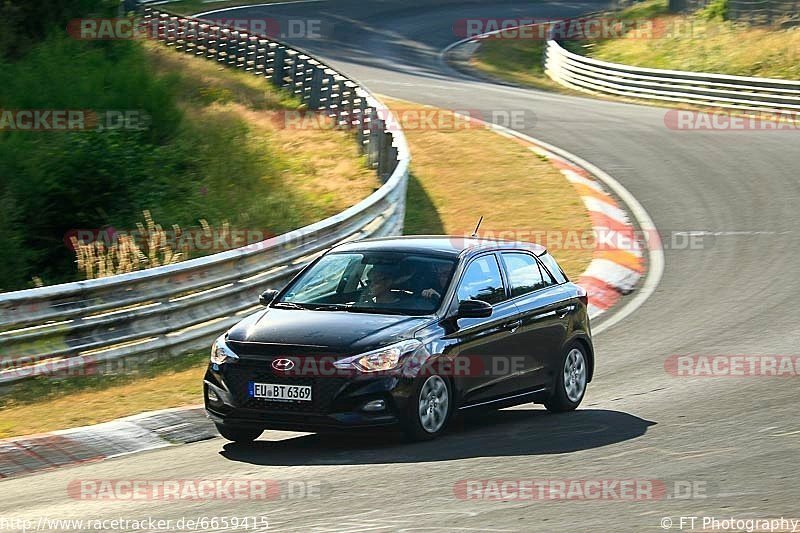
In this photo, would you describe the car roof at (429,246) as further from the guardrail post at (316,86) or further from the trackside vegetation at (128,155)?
the guardrail post at (316,86)

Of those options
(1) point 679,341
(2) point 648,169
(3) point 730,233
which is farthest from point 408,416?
(2) point 648,169

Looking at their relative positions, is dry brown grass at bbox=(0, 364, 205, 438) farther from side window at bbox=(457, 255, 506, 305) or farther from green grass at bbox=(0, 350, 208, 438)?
side window at bbox=(457, 255, 506, 305)

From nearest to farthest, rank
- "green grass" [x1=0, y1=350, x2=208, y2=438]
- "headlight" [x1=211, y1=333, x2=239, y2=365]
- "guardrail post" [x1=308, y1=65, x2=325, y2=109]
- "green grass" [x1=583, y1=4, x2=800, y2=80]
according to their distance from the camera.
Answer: "headlight" [x1=211, y1=333, x2=239, y2=365] → "green grass" [x1=0, y1=350, x2=208, y2=438] → "guardrail post" [x1=308, y1=65, x2=325, y2=109] → "green grass" [x1=583, y1=4, x2=800, y2=80]

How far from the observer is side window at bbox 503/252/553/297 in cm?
1059

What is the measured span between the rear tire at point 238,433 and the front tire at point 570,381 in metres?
2.69

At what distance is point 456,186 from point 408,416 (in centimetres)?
1341

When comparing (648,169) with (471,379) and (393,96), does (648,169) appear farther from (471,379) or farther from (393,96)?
(471,379)

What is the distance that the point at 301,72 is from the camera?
1158 inches

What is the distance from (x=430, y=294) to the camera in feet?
31.9

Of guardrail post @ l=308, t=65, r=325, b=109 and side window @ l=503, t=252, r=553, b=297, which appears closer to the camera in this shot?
side window @ l=503, t=252, r=553, b=297

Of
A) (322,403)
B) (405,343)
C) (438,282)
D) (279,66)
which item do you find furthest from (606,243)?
(279,66)

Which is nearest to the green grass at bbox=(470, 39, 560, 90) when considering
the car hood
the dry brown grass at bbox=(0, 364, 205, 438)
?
the dry brown grass at bbox=(0, 364, 205, 438)

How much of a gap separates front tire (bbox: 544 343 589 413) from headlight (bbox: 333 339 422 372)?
218 centimetres

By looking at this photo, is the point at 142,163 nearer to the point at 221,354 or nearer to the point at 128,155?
the point at 128,155
